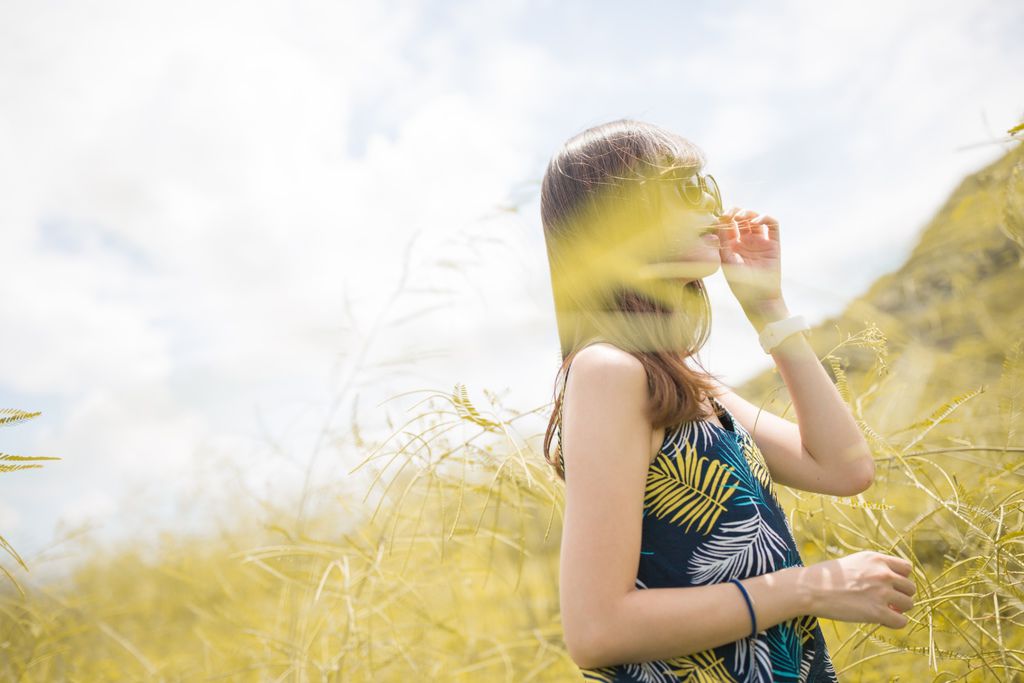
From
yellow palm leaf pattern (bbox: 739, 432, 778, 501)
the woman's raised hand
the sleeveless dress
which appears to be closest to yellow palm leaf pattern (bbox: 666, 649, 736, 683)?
the sleeveless dress

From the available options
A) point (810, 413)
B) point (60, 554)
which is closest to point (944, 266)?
point (810, 413)

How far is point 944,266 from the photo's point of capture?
1721mm

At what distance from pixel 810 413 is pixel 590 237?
43 centimetres

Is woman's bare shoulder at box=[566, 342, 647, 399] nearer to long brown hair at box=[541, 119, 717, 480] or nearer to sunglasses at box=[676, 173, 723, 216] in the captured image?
long brown hair at box=[541, 119, 717, 480]

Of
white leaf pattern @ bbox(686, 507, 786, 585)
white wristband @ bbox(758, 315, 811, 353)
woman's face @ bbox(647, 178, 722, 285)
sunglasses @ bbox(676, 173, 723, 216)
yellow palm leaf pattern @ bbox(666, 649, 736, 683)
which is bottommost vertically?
yellow palm leaf pattern @ bbox(666, 649, 736, 683)

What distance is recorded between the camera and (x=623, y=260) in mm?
935

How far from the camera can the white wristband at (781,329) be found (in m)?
1.03

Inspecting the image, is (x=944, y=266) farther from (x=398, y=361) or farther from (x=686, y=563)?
(x=398, y=361)

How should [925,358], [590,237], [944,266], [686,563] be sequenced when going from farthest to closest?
[944,266] → [925,358] → [590,237] → [686,563]

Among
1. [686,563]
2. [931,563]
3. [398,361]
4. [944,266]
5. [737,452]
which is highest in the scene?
[944,266]

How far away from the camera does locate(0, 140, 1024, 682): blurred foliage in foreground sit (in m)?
1.09

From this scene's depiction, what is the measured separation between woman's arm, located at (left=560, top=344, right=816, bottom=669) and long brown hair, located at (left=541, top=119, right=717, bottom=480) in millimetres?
68

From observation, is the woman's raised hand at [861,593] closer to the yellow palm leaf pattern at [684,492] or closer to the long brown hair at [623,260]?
the yellow palm leaf pattern at [684,492]

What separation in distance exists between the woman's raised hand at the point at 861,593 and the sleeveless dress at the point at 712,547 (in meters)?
0.07
